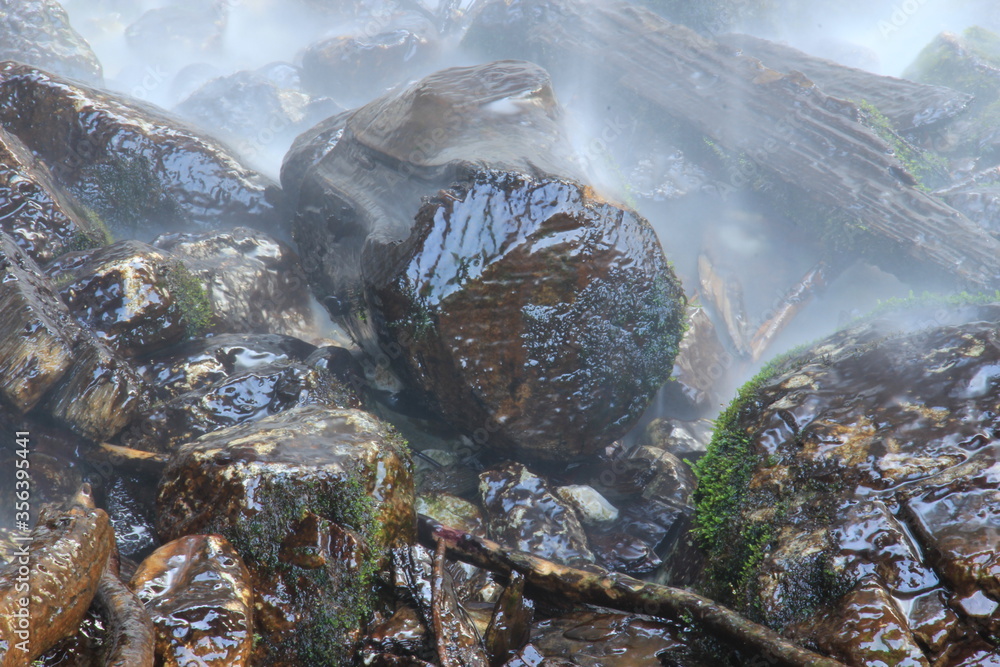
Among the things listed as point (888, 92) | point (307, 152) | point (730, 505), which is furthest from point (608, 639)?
point (888, 92)

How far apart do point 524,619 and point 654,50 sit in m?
12.2

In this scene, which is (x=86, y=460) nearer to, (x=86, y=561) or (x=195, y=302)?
(x=195, y=302)

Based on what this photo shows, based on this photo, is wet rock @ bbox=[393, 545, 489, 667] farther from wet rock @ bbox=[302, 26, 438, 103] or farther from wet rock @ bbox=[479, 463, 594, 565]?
wet rock @ bbox=[302, 26, 438, 103]

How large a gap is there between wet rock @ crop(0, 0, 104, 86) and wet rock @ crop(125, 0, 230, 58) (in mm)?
5391

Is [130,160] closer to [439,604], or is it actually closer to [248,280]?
[248,280]

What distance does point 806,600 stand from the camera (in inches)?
121

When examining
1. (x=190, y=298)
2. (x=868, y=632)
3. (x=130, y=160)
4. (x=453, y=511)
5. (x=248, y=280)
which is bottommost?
(x=453, y=511)

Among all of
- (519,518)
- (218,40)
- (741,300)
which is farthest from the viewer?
(218,40)

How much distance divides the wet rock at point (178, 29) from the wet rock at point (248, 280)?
1529 cm

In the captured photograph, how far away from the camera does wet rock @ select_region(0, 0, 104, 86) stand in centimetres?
1248

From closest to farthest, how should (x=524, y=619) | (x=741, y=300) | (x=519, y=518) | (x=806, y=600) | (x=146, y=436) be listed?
(x=806, y=600) < (x=524, y=619) < (x=519, y=518) < (x=146, y=436) < (x=741, y=300)

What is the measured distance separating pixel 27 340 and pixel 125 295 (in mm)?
918

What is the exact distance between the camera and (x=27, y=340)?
15.7 ft

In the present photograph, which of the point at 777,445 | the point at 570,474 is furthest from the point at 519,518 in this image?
the point at 777,445
